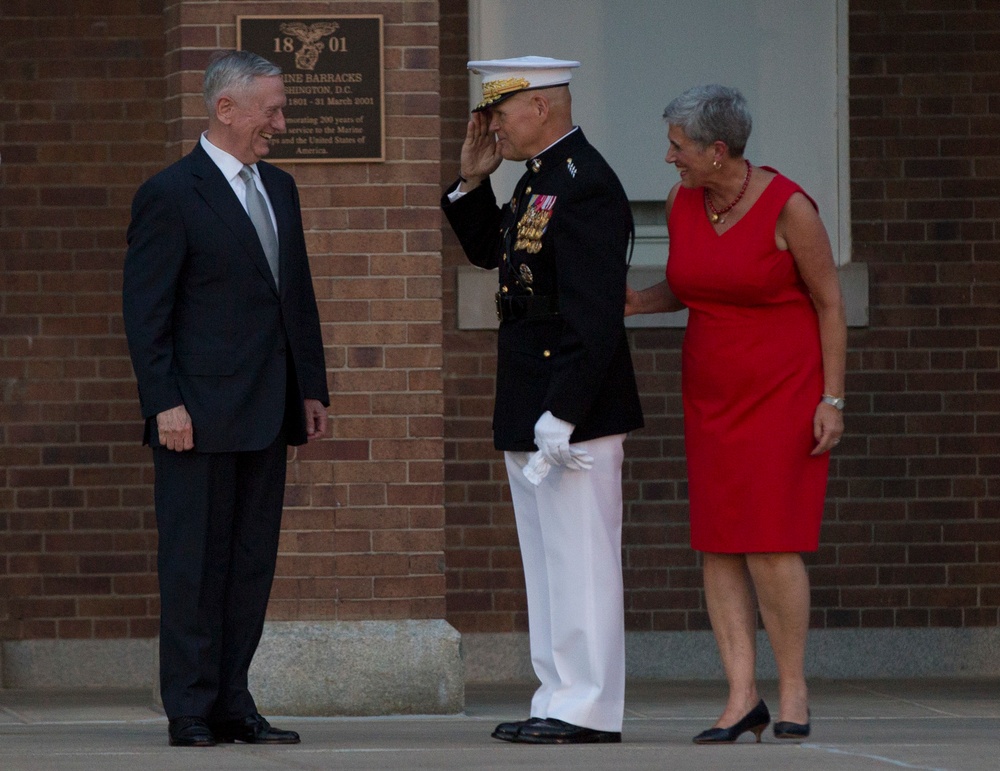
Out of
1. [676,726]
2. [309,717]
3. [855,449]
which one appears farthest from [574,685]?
[855,449]

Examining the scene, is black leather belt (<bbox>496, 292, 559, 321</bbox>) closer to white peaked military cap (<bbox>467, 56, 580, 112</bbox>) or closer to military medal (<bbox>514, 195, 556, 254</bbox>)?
military medal (<bbox>514, 195, 556, 254</bbox>)

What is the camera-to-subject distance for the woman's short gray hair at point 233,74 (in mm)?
5363

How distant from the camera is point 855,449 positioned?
8.34 metres

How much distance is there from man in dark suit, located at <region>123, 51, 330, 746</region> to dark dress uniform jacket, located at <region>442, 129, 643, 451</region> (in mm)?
627

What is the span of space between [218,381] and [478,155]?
3.33 ft

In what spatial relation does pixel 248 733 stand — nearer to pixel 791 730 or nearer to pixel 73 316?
pixel 791 730

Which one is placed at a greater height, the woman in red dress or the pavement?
the woman in red dress

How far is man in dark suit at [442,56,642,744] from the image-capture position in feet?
17.2

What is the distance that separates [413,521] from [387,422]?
361mm

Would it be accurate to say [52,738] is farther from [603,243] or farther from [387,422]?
[603,243]

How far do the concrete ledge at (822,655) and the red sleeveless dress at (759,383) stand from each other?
116 inches

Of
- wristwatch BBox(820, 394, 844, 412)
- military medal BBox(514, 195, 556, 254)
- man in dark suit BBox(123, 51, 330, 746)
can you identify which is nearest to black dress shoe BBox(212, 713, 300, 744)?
man in dark suit BBox(123, 51, 330, 746)

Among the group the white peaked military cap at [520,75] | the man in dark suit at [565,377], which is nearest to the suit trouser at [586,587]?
the man in dark suit at [565,377]

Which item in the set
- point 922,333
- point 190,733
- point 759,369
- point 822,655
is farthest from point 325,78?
point 822,655
